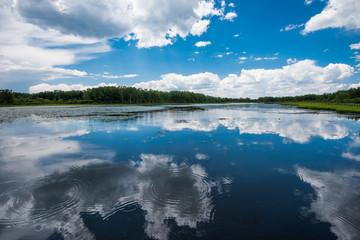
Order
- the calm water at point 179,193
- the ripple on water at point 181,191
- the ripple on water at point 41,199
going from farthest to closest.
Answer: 1. the ripple on water at point 181,191
2. the ripple on water at point 41,199
3. the calm water at point 179,193

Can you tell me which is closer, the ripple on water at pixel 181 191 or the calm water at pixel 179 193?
the calm water at pixel 179 193

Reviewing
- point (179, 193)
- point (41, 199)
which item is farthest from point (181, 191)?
point (41, 199)

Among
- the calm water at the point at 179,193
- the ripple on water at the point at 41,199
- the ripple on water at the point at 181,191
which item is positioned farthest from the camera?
the ripple on water at the point at 181,191

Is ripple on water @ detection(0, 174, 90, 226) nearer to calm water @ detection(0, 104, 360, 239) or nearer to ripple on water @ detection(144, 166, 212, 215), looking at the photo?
calm water @ detection(0, 104, 360, 239)

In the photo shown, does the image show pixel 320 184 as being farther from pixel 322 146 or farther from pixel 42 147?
pixel 42 147

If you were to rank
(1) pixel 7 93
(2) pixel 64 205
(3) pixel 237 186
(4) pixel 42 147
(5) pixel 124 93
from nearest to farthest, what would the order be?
(2) pixel 64 205, (3) pixel 237 186, (4) pixel 42 147, (1) pixel 7 93, (5) pixel 124 93

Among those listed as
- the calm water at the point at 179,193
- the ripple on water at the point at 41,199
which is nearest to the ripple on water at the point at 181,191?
the calm water at the point at 179,193

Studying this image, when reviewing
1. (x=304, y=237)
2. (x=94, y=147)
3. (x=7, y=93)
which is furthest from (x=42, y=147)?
(x=7, y=93)

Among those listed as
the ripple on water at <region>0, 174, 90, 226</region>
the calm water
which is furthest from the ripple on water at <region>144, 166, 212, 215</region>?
the ripple on water at <region>0, 174, 90, 226</region>

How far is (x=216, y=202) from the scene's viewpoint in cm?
617

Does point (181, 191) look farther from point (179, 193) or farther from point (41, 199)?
point (41, 199)

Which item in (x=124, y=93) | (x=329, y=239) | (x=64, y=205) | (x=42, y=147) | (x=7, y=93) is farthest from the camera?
(x=124, y=93)

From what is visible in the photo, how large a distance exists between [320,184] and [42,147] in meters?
18.2

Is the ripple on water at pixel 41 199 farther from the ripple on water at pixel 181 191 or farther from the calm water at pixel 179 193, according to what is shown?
the ripple on water at pixel 181 191
